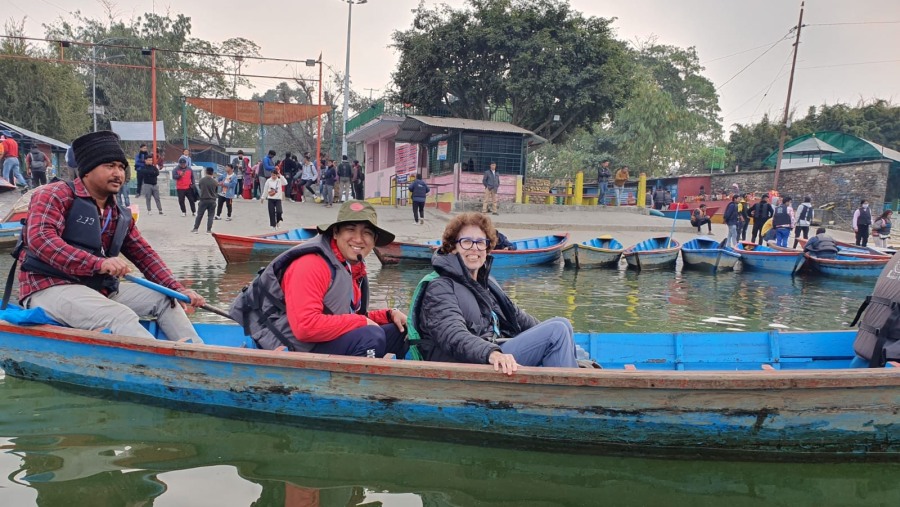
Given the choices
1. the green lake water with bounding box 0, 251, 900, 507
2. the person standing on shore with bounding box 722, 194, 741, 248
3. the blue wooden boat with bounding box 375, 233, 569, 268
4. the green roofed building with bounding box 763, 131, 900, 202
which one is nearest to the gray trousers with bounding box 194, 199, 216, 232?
the blue wooden boat with bounding box 375, 233, 569, 268

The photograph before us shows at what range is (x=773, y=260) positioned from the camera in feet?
47.3

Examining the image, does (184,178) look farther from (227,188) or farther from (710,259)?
(710,259)

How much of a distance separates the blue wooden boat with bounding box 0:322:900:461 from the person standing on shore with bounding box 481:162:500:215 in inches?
646

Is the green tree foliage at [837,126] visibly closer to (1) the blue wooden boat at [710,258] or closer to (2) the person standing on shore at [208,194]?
(1) the blue wooden boat at [710,258]

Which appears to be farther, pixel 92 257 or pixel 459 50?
pixel 459 50

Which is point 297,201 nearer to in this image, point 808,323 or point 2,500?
point 808,323

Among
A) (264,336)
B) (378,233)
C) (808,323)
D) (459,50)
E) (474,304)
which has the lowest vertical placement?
(808,323)

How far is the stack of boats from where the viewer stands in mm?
13516

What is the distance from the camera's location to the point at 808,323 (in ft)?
28.8

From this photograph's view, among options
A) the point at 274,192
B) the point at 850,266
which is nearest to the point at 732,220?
the point at 850,266

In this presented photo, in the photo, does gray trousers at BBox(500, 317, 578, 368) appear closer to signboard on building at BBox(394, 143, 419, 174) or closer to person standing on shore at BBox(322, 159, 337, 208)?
person standing on shore at BBox(322, 159, 337, 208)

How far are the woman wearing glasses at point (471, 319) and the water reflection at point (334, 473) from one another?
1.91 ft

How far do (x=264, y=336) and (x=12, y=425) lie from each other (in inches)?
64.7

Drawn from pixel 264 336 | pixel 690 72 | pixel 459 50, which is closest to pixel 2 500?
pixel 264 336
